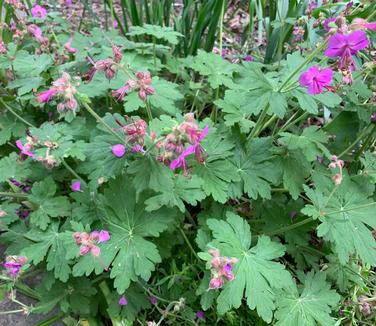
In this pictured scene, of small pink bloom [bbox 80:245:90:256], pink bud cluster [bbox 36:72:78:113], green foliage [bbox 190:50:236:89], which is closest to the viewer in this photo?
pink bud cluster [bbox 36:72:78:113]

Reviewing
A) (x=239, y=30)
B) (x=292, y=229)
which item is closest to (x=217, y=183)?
(x=292, y=229)

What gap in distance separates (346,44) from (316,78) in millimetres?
152

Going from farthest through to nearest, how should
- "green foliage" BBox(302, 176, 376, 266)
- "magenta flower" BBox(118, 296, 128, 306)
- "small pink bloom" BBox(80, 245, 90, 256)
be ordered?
"magenta flower" BBox(118, 296, 128, 306) < "green foliage" BBox(302, 176, 376, 266) < "small pink bloom" BBox(80, 245, 90, 256)

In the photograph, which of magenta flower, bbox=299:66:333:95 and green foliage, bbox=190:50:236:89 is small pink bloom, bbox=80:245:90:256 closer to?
magenta flower, bbox=299:66:333:95

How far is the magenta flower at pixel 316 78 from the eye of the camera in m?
1.53

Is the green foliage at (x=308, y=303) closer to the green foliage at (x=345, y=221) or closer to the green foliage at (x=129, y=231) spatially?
the green foliage at (x=345, y=221)

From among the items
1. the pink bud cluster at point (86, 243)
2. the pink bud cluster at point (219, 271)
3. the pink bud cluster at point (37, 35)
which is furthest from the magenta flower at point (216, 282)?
the pink bud cluster at point (37, 35)

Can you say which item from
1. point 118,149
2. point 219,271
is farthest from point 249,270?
point 118,149

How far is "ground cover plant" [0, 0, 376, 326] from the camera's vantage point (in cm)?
158

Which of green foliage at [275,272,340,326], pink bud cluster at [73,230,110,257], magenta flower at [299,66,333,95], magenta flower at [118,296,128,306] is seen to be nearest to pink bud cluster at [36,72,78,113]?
pink bud cluster at [73,230,110,257]

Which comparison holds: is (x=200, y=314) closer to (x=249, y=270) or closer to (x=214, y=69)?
(x=249, y=270)

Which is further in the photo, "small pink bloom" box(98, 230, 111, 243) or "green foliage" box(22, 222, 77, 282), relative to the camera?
"green foliage" box(22, 222, 77, 282)

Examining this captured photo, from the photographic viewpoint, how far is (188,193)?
1740 millimetres

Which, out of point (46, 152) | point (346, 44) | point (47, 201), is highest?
Answer: point (346, 44)
